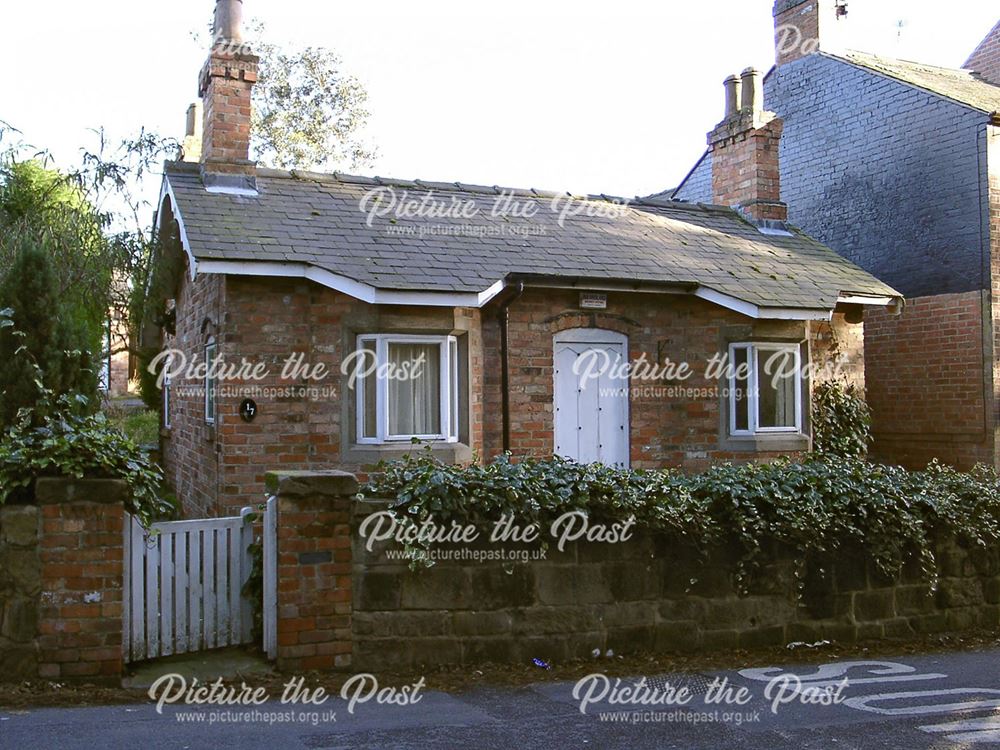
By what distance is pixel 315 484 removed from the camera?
6438 millimetres

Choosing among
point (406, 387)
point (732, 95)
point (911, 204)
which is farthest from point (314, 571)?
point (911, 204)

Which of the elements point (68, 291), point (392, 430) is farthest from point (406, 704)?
point (68, 291)

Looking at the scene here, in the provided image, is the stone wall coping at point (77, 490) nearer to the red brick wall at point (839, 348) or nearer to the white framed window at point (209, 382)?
the white framed window at point (209, 382)

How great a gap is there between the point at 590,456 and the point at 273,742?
738 cm

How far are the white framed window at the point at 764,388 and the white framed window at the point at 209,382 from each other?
21.2 feet

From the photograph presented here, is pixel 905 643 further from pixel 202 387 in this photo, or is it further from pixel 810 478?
pixel 202 387

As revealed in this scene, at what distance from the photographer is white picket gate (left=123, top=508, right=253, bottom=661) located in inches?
245

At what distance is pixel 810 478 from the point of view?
26.0 ft

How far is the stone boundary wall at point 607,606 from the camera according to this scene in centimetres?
656

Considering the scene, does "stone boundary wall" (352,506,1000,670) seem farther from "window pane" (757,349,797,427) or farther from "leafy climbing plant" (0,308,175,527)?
"window pane" (757,349,797,427)

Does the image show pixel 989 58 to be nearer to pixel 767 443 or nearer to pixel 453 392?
pixel 767 443

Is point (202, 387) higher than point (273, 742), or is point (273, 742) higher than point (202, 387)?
point (202, 387)

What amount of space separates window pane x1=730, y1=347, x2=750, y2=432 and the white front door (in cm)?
147

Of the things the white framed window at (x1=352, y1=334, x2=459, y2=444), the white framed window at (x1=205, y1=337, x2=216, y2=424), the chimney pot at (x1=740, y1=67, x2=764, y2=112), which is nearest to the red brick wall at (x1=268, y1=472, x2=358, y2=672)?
the white framed window at (x1=352, y1=334, x2=459, y2=444)
